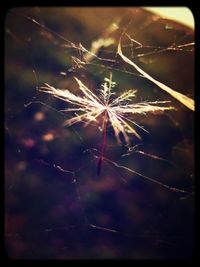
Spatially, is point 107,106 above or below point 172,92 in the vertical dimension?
below

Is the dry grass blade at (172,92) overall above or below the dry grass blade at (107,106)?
above

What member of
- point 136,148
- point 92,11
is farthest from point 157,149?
point 92,11

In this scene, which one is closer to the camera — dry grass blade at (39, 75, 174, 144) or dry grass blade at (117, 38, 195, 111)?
dry grass blade at (39, 75, 174, 144)

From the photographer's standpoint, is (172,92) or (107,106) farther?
(172,92)

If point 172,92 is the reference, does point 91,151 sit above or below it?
below

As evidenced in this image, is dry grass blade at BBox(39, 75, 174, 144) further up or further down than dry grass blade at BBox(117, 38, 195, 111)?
further down

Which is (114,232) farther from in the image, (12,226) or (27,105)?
(27,105)

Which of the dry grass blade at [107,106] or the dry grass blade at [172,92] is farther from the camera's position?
the dry grass blade at [172,92]

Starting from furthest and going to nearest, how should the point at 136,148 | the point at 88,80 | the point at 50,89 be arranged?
the point at 136,148
the point at 88,80
the point at 50,89
